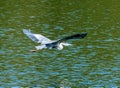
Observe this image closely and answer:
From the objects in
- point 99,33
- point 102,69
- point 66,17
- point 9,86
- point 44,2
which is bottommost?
point 9,86

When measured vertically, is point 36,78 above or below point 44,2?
below

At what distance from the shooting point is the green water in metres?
40.1

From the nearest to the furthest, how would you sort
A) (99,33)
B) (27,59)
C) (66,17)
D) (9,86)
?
1. (9,86)
2. (27,59)
3. (99,33)
4. (66,17)

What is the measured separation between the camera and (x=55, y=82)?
39250 mm

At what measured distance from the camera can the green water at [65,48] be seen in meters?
40.1

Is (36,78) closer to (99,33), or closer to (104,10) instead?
(99,33)

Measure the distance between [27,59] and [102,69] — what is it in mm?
6052

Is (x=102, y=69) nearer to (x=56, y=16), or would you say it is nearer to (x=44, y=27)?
(x=44, y=27)

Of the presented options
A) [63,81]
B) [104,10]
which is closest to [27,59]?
[63,81]

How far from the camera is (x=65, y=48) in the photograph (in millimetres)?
49031

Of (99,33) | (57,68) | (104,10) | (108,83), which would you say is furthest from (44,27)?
(108,83)

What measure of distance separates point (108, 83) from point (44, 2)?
103 feet

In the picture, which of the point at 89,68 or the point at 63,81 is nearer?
the point at 63,81

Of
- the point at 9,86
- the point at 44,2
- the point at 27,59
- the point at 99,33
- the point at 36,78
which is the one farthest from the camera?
the point at 44,2
